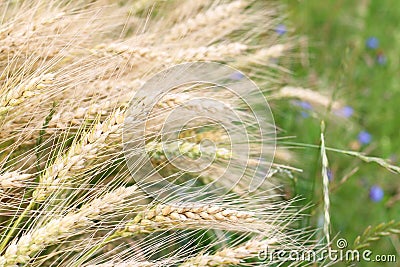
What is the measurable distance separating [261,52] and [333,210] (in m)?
0.49

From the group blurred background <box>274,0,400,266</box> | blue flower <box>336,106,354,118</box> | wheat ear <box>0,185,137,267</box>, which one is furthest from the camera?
blue flower <box>336,106,354,118</box>

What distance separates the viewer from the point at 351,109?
2100 mm

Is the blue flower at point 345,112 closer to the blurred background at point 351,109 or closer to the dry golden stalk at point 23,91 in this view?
the blurred background at point 351,109

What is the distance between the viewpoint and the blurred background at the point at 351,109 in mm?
1694

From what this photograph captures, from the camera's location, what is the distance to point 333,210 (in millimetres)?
1775

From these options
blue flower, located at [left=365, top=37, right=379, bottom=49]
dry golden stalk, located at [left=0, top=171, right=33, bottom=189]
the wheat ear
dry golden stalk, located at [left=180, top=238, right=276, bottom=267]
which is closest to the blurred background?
blue flower, located at [left=365, top=37, right=379, bottom=49]

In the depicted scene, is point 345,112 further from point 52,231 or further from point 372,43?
point 52,231

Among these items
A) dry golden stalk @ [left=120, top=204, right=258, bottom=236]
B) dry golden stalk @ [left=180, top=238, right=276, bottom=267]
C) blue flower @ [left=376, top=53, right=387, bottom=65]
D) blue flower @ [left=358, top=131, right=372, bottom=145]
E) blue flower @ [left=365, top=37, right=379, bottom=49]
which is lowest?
blue flower @ [left=358, top=131, right=372, bottom=145]

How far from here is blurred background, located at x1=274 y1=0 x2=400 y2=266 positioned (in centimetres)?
169

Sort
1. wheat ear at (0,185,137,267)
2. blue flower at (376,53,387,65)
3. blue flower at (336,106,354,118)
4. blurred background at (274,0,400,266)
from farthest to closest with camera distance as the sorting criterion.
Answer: blue flower at (376,53,387,65)
blue flower at (336,106,354,118)
blurred background at (274,0,400,266)
wheat ear at (0,185,137,267)

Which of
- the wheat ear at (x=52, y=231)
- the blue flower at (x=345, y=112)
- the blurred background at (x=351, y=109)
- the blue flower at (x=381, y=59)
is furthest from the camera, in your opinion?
the blue flower at (x=381, y=59)

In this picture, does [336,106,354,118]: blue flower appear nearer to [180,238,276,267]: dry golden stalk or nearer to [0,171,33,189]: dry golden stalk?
[180,238,276,267]: dry golden stalk

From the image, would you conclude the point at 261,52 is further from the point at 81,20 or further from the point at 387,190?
the point at 387,190

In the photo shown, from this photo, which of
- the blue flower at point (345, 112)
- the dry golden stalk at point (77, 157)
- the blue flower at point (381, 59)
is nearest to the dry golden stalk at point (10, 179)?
the dry golden stalk at point (77, 157)
